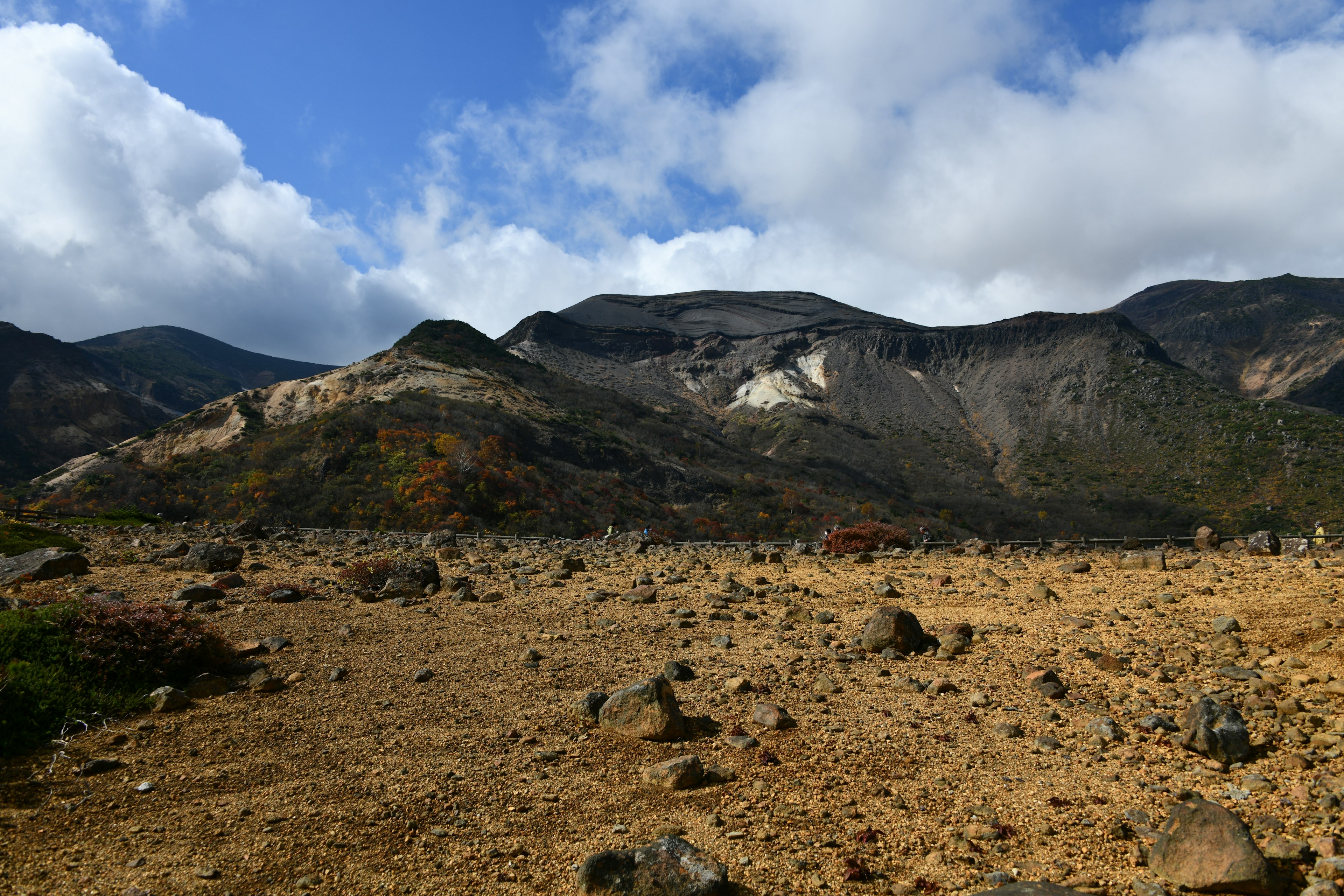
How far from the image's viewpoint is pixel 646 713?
20.0 feet

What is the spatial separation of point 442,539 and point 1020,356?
90.4 meters

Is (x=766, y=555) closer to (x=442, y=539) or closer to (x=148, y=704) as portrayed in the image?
(x=442, y=539)

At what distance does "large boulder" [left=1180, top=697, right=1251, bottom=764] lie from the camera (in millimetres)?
5004

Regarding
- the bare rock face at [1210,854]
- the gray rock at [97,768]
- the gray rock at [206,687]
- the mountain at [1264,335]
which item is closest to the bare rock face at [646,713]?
the bare rock face at [1210,854]

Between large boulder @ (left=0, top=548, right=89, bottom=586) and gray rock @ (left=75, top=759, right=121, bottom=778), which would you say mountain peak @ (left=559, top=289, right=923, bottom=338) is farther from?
gray rock @ (left=75, top=759, right=121, bottom=778)

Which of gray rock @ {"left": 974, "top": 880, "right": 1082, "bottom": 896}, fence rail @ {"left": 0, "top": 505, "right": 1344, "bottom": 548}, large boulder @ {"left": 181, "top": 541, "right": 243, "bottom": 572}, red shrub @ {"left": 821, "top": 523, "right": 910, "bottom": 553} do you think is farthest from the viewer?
red shrub @ {"left": 821, "top": 523, "right": 910, "bottom": 553}

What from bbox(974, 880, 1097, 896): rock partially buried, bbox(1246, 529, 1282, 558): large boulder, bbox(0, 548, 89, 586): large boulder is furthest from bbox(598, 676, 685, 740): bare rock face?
bbox(1246, 529, 1282, 558): large boulder

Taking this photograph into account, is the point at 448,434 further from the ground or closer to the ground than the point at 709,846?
further from the ground

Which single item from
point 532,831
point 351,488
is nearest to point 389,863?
point 532,831

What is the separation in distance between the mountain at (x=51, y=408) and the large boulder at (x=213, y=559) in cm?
6612

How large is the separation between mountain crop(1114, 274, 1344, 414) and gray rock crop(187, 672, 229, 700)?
120331 mm

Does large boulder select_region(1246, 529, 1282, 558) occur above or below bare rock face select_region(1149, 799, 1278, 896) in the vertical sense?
above

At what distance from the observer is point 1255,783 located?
4.63m

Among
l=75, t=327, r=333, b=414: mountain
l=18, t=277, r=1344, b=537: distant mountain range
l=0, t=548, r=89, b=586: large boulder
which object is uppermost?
Answer: l=75, t=327, r=333, b=414: mountain
